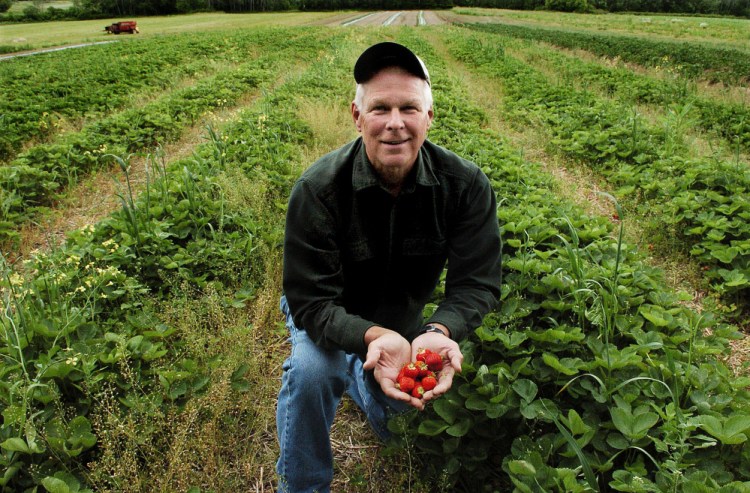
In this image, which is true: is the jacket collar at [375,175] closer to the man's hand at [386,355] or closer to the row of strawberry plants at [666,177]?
the man's hand at [386,355]

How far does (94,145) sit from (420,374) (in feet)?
20.3

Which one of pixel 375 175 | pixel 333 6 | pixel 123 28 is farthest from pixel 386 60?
pixel 333 6

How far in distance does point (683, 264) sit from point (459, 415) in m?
3.20

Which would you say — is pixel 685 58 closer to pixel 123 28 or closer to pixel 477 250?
pixel 477 250

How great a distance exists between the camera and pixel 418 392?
175 cm

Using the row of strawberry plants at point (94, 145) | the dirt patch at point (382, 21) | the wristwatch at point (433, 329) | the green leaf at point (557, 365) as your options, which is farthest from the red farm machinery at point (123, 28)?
the green leaf at point (557, 365)

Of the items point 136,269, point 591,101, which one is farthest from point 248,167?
point 591,101

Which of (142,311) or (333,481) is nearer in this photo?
(333,481)

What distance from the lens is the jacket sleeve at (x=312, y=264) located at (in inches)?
79.0

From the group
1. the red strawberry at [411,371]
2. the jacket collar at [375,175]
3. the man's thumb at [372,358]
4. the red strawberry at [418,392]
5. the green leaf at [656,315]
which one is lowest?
the green leaf at [656,315]

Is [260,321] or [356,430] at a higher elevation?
[260,321]

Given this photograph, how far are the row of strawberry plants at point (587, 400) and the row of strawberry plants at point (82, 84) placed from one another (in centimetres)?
726

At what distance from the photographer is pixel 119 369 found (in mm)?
2465

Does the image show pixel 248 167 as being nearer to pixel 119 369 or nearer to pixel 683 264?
pixel 119 369
